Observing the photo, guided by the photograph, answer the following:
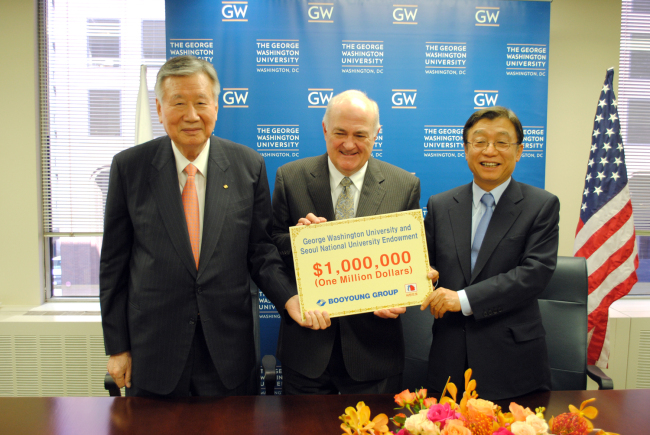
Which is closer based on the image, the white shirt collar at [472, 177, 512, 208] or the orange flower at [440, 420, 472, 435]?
the orange flower at [440, 420, 472, 435]

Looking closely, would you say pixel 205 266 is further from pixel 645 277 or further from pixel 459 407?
pixel 645 277

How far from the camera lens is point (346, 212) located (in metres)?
1.86

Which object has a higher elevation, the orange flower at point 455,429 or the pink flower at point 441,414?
the orange flower at point 455,429

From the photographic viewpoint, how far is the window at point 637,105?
3.70 metres

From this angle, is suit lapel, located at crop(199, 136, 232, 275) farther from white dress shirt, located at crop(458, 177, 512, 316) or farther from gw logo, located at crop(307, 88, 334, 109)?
gw logo, located at crop(307, 88, 334, 109)

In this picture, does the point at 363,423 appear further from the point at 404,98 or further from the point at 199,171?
the point at 404,98

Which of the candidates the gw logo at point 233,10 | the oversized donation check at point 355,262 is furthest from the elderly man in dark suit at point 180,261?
the gw logo at point 233,10

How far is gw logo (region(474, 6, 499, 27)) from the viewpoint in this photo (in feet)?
10.4

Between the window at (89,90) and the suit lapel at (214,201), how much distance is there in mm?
2318

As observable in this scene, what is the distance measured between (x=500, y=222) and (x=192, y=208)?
1.41 meters

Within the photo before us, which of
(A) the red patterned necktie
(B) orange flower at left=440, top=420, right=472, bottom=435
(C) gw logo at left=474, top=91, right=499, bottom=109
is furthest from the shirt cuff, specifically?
(C) gw logo at left=474, top=91, right=499, bottom=109

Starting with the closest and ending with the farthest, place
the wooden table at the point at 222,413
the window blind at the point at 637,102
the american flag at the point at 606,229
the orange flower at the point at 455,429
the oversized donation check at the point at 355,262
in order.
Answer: the orange flower at the point at 455,429, the wooden table at the point at 222,413, the oversized donation check at the point at 355,262, the american flag at the point at 606,229, the window blind at the point at 637,102

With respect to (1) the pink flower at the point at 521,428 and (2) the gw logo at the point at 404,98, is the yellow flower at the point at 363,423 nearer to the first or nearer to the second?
(1) the pink flower at the point at 521,428

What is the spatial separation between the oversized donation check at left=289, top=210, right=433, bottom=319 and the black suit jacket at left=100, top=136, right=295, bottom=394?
264 millimetres
